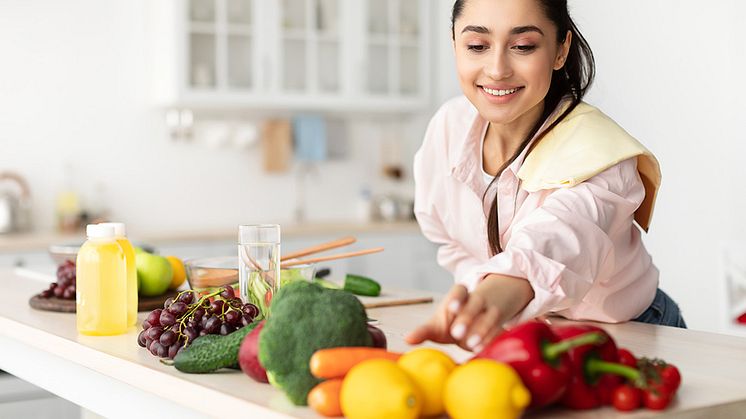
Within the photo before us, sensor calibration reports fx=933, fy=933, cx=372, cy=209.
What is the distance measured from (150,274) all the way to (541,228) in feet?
3.13

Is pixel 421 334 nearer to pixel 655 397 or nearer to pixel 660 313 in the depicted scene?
pixel 655 397

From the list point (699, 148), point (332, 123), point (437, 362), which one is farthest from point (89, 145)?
point (437, 362)

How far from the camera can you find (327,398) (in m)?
1.04

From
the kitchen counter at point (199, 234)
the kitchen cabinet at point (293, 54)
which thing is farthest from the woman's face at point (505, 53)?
the kitchen cabinet at point (293, 54)

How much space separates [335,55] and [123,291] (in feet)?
12.7

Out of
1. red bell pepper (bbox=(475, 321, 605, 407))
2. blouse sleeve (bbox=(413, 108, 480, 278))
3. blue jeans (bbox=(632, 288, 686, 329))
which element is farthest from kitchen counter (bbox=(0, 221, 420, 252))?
red bell pepper (bbox=(475, 321, 605, 407))

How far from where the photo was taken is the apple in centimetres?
120

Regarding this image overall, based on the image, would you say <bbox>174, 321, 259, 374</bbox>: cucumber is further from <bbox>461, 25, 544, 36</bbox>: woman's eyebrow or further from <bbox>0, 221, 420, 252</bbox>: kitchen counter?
<bbox>0, 221, 420, 252</bbox>: kitchen counter

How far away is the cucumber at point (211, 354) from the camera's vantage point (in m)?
1.27

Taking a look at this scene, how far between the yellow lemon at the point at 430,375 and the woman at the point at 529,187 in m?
0.06

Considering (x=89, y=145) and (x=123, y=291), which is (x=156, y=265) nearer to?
(x=123, y=291)

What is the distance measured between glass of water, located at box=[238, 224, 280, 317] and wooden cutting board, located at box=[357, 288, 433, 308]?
43 cm

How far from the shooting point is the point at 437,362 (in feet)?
3.37

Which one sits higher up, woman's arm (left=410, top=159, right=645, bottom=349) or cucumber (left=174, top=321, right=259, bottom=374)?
woman's arm (left=410, top=159, right=645, bottom=349)
